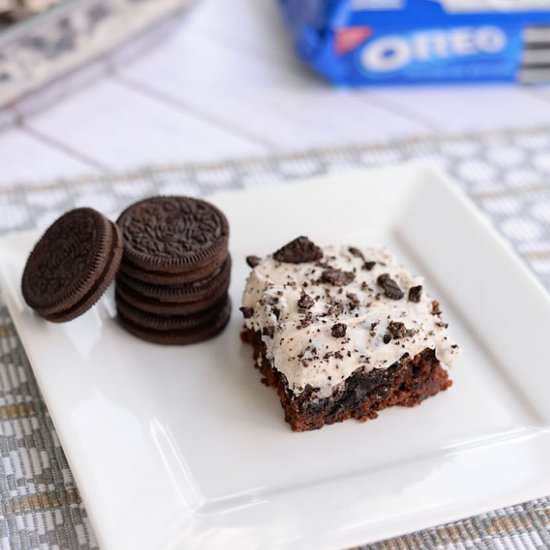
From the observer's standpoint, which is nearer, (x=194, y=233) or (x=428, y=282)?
(x=194, y=233)

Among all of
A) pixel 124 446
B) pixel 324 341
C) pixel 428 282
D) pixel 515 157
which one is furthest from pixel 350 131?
pixel 124 446

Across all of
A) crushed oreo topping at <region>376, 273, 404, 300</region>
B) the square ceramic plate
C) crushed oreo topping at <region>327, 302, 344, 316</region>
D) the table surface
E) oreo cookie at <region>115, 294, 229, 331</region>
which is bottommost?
the table surface

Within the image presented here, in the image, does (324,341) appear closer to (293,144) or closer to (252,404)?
(252,404)

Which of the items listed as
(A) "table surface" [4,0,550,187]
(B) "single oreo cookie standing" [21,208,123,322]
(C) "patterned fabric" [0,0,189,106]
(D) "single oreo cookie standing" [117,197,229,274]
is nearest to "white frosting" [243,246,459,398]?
(D) "single oreo cookie standing" [117,197,229,274]

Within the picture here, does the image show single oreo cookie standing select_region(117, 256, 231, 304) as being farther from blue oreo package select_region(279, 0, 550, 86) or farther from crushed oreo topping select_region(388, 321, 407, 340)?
blue oreo package select_region(279, 0, 550, 86)

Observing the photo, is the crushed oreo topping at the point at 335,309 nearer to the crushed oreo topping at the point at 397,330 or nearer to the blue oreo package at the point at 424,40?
the crushed oreo topping at the point at 397,330

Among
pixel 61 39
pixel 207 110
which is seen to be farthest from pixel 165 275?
pixel 207 110
